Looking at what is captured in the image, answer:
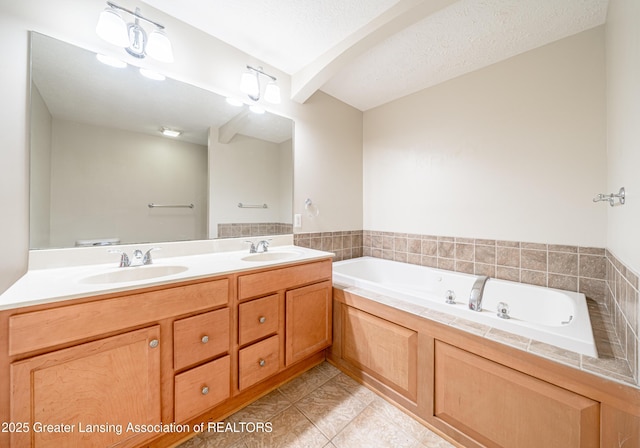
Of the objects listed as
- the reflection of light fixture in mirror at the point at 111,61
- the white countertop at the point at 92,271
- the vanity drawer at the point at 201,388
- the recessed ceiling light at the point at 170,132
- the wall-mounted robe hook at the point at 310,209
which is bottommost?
the vanity drawer at the point at 201,388

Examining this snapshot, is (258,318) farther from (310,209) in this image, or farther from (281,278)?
(310,209)

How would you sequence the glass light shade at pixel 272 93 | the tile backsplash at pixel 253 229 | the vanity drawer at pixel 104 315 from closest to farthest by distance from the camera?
1. the vanity drawer at pixel 104 315
2. the tile backsplash at pixel 253 229
3. the glass light shade at pixel 272 93

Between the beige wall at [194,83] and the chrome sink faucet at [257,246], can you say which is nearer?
the beige wall at [194,83]

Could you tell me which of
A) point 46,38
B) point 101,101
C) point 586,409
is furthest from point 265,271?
point 46,38

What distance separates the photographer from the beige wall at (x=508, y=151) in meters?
1.55

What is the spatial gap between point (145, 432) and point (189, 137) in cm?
167

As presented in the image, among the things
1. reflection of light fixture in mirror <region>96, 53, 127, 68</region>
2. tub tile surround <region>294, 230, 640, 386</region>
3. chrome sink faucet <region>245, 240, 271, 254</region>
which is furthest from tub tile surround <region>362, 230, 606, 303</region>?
reflection of light fixture in mirror <region>96, 53, 127, 68</region>

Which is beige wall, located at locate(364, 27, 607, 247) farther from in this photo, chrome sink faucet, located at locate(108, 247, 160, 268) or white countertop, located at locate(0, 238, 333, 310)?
chrome sink faucet, located at locate(108, 247, 160, 268)

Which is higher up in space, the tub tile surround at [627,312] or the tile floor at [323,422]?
the tub tile surround at [627,312]

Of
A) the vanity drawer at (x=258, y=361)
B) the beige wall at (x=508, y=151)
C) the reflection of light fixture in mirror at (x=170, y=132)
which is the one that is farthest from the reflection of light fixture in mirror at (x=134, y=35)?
the beige wall at (x=508, y=151)

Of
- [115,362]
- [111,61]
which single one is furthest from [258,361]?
[111,61]

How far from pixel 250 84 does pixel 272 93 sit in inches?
7.5

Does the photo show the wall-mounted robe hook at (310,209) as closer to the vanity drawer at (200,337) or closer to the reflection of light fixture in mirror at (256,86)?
the reflection of light fixture in mirror at (256,86)

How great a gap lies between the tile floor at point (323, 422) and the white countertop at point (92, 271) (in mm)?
880
